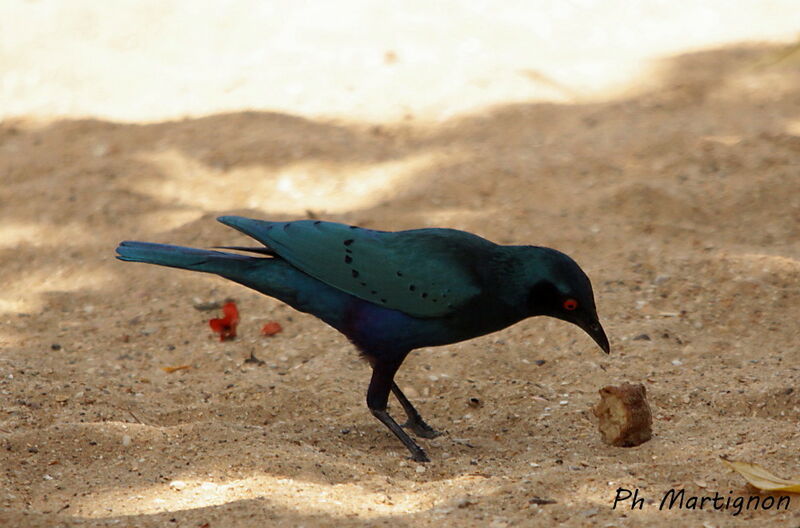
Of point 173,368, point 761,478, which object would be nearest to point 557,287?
point 761,478

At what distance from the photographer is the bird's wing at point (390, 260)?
3.94 meters

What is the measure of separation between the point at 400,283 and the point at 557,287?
62cm

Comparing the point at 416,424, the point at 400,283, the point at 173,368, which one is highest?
the point at 400,283

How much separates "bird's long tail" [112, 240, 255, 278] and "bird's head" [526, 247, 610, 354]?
1.23m

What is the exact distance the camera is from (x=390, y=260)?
13.4 feet

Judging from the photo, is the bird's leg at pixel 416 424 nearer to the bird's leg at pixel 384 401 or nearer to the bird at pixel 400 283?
the bird at pixel 400 283

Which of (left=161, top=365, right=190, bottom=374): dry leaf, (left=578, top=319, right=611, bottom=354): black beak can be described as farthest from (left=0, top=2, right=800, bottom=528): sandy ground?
(left=578, top=319, right=611, bottom=354): black beak

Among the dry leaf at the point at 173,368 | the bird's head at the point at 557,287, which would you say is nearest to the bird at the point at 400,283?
the bird's head at the point at 557,287

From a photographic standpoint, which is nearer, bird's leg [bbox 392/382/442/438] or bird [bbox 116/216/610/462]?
bird [bbox 116/216/610/462]

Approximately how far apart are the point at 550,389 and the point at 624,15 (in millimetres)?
5993

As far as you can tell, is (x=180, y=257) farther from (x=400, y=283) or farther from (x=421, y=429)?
(x=421, y=429)

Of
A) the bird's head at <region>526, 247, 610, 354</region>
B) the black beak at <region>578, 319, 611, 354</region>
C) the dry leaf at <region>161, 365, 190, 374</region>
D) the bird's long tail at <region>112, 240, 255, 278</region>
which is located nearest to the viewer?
the bird's head at <region>526, 247, 610, 354</region>

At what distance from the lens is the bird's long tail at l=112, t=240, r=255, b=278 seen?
4145mm

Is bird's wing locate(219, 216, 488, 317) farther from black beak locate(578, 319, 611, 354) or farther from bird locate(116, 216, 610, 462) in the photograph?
black beak locate(578, 319, 611, 354)
